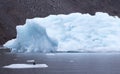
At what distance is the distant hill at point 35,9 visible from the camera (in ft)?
257

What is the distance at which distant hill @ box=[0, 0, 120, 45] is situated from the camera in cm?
7829

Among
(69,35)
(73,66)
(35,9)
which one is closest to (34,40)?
(69,35)

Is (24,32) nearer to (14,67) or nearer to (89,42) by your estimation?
(89,42)

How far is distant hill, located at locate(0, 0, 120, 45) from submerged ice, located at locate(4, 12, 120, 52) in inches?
1193

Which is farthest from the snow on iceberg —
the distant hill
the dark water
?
the distant hill

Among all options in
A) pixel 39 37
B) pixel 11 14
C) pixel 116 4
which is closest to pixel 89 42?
pixel 39 37

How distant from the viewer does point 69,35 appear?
44094mm

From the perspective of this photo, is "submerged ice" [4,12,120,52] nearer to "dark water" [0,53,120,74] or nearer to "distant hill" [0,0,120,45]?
"dark water" [0,53,120,74]

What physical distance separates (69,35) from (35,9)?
40.3 m

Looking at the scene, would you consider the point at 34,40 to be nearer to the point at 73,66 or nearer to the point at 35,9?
the point at 73,66

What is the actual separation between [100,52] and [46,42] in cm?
588

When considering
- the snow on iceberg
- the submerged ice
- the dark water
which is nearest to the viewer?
the dark water

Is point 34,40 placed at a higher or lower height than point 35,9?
lower

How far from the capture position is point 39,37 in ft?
140
